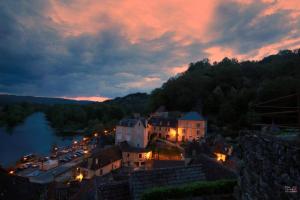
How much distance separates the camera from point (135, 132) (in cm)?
3753

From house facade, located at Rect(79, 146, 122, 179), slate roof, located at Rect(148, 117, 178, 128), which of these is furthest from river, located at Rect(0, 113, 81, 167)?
slate roof, located at Rect(148, 117, 178, 128)

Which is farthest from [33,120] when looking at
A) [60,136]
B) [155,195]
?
[155,195]

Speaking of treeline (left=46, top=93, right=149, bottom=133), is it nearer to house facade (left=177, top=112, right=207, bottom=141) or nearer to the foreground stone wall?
house facade (left=177, top=112, right=207, bottom=141)

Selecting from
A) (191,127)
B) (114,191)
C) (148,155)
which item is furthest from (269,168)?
(191,127)

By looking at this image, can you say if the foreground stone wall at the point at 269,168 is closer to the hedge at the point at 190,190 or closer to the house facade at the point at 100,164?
the hedge at the point at 190,190

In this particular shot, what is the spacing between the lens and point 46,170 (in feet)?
104

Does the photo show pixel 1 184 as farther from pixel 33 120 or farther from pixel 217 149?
pixel 33 120

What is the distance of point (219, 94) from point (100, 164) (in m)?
31.9

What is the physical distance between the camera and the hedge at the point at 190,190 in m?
5.39

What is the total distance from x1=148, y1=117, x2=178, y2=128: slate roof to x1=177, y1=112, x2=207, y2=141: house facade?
1.16m

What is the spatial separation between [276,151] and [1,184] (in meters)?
12.8

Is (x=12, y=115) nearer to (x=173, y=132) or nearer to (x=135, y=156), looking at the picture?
(x=135, y=156)

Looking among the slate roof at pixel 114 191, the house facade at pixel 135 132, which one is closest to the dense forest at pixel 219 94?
the house facade at pixel 135 132

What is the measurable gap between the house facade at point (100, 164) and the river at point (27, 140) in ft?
58.2
